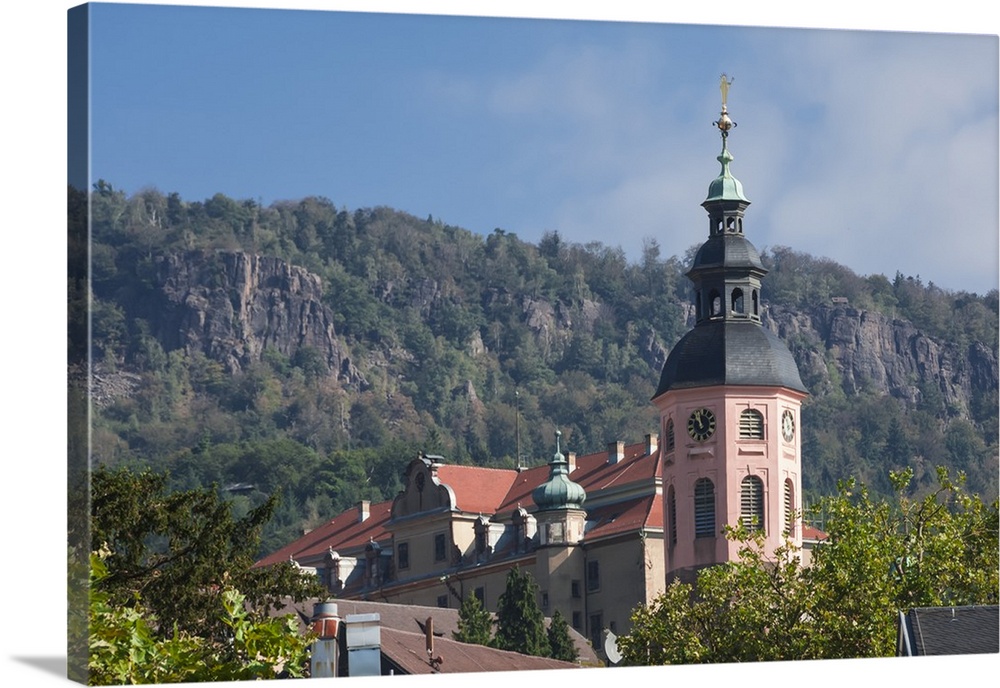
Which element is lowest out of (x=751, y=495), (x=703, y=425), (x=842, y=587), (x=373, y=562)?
(x=842, y=587)

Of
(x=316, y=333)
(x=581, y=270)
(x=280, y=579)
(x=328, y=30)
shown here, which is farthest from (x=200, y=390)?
(x=328, y=30)

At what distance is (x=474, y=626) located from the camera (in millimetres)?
45469

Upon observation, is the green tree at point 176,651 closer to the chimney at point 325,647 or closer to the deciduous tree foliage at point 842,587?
the chimney at point 325,647

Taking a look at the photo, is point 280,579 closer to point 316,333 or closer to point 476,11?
point 476,11

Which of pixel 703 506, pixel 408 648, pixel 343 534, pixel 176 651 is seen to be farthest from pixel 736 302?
pixel 176 651

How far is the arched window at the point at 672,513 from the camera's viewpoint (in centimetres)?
5000

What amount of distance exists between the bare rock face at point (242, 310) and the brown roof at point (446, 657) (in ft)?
21.1

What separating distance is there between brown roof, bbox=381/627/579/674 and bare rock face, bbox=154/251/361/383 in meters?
6.44

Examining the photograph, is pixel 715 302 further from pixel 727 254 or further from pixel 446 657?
pixel 446 657

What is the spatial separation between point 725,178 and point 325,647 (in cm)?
1021

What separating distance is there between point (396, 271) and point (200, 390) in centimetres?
480

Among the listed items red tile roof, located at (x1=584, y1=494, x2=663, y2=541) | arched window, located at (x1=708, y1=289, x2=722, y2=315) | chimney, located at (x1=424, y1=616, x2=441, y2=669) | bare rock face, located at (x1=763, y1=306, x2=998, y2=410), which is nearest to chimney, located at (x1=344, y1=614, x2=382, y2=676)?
chimney, located at (x1=424, y1=616, x2=441, y2=669)

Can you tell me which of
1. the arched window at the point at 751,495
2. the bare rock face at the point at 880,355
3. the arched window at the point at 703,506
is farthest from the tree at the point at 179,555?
the arched window at the point at 751,495

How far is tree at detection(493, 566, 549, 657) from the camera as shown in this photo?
150 feet
